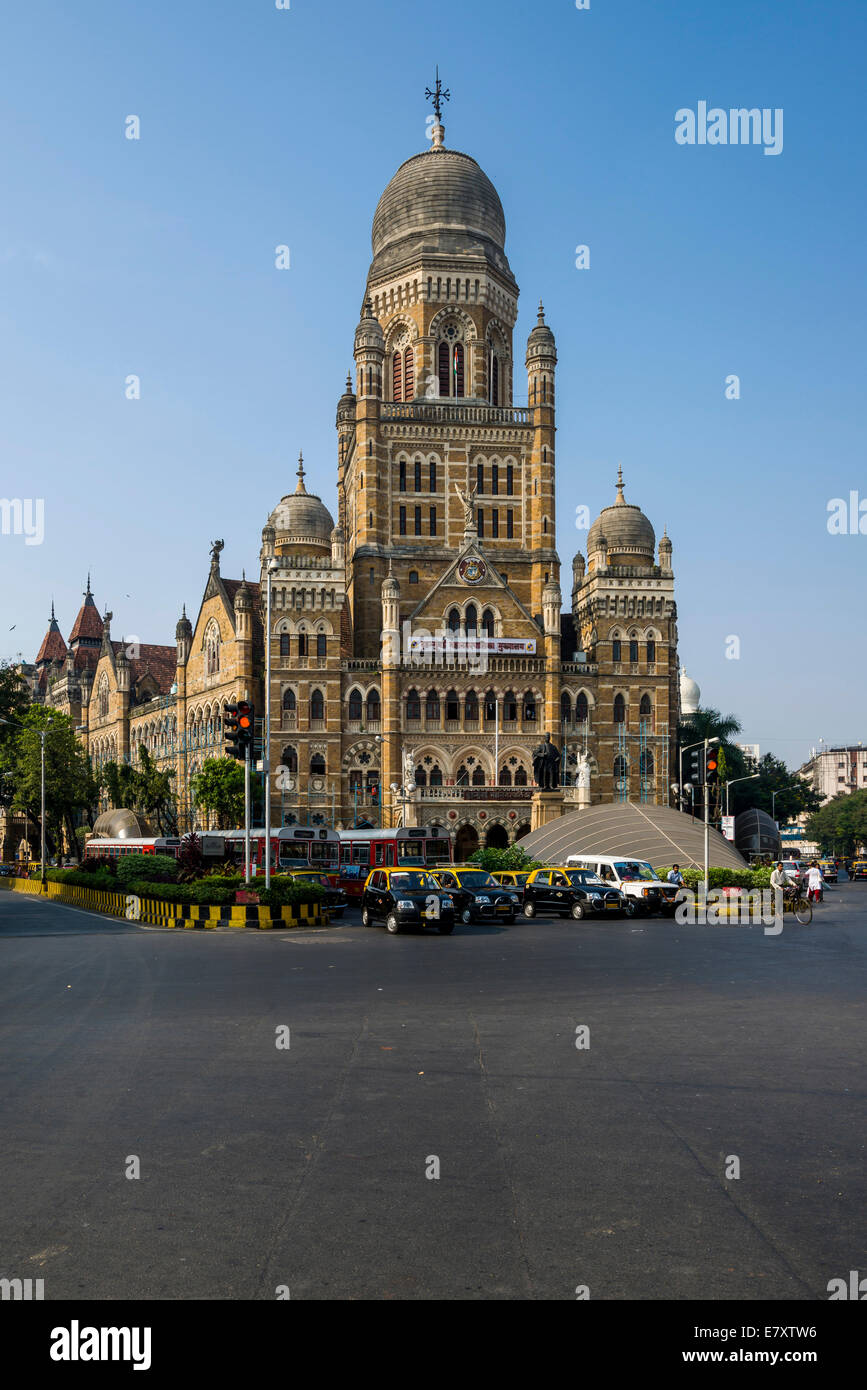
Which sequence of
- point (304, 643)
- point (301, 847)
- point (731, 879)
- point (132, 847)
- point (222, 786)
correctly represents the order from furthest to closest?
point (304, 643)
point (222, 786)
point (132, 847)
point (301, 847)
point (731, 879)

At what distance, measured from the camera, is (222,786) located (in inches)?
2494

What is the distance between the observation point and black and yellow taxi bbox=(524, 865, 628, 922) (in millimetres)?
34438

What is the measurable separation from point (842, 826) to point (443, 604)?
6325 cm

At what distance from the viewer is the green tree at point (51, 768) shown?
69.4 metres

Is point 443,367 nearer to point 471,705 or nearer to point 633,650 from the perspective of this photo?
point 633,650

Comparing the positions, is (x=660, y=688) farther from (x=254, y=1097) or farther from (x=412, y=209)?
(x=254, y=1097)

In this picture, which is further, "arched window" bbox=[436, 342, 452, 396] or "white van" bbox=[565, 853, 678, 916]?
"arched window" bbox=[436, 342, 452, 396]

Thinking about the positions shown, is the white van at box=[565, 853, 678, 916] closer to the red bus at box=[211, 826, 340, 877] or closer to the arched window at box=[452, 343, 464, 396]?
the red bus at box=[211, 826, 340, 877]

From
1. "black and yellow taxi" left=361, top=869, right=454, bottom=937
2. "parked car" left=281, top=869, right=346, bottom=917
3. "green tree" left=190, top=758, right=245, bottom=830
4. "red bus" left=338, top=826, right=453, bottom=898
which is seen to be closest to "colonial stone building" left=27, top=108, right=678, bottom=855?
"green tree" left=190, top=758, right=245, bottom=830

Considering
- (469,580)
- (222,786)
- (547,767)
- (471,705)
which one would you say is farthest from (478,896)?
(469,580)

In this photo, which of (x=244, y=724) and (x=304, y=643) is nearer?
(x=244, y=724)

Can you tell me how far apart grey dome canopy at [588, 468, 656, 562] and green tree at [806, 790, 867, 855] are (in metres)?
50.2

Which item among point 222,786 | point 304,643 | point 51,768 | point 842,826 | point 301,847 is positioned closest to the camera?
point 301,847
